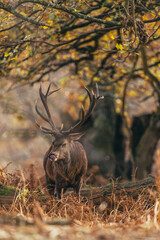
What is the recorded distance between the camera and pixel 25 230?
3.19 m

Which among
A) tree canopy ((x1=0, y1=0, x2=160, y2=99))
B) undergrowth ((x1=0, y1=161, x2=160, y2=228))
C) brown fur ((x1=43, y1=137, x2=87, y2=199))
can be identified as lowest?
undergrowth ((x1=0, y1=161, x2=160, y2=228))

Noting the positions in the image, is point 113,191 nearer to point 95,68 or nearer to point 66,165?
point 66,165

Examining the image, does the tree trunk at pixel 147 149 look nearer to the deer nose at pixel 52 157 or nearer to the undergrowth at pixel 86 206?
the undergrowth at pixel 86 206

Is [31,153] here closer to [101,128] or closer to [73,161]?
[101,128]

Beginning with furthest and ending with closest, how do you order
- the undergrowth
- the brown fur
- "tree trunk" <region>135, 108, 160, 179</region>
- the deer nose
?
1. "tree trunk" <region>135, 108, 160, 179</region>
2. the brown fur
3. the deer nose
4. the undergrowth

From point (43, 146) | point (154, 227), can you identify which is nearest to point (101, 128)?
point (43, 146)

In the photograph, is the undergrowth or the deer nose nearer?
the undergrowth

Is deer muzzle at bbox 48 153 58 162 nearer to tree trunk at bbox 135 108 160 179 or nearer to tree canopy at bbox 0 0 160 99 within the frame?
tree canopy at bbox 0 0 160 99

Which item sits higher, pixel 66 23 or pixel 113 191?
pixel 66 23

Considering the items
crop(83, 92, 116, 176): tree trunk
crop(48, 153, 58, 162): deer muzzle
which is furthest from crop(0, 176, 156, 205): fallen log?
crop(83, 92, 116, 176): tree trunk

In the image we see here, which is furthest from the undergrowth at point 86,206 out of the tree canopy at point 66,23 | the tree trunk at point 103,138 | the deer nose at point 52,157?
the tree trunk at point 103,138

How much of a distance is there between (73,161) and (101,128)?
8387 millimetres

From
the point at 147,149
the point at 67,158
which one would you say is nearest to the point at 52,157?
the point at 67,158

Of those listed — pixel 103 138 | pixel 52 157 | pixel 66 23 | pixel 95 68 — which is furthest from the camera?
pixel 103 138
